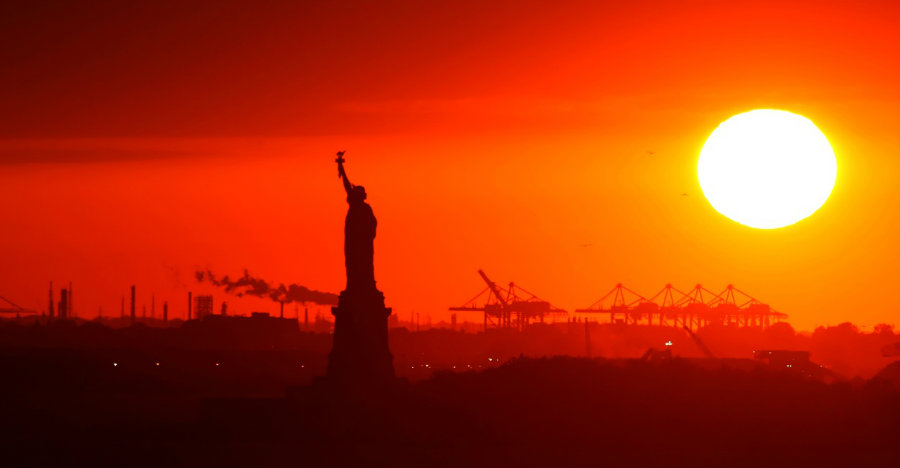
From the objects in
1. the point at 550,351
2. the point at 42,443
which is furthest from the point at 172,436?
the point at 550,351

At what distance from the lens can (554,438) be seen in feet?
121

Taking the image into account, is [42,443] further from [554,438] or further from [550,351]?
[550,351]

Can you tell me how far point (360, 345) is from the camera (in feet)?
124

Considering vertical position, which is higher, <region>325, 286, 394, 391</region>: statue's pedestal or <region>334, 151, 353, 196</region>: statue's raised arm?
<region>334, 151, 353, 196</region>: statue's raised arm

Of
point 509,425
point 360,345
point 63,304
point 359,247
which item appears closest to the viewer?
point 360,345

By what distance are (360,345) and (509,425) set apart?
4.43m

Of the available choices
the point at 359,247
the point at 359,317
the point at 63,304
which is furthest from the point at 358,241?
the point at 63,304

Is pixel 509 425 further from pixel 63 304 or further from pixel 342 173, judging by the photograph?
pixel 63 304

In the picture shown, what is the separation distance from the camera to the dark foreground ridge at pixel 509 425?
33.0 m

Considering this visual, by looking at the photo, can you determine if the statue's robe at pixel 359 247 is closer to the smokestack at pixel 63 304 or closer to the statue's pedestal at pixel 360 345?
the statue's pedestal at pixel 360 345

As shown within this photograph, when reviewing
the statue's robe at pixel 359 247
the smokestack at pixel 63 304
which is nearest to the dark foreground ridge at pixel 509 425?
the statue's robe at pixel 359 247

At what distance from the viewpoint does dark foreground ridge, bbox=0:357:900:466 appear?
108 feet

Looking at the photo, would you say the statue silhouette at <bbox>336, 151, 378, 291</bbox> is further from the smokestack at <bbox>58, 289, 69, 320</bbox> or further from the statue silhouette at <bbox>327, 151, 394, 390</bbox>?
the smokestack at <bbox>58, 289, 69, 320</bbox>

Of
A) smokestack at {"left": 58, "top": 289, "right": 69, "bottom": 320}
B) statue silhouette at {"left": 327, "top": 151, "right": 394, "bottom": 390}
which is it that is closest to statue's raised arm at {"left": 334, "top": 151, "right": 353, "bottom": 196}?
statue silhouette at {"left": 327, "top": 151, "right": 394, "bottom": 390}
